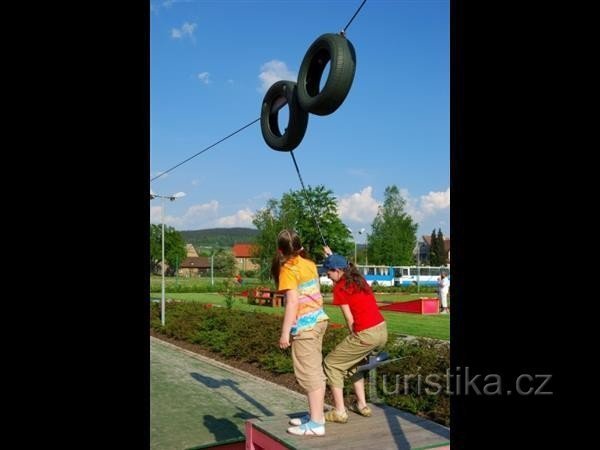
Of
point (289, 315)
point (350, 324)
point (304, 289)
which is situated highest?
point (304, 289)

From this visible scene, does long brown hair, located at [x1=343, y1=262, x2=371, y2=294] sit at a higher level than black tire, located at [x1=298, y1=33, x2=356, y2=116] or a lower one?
lower

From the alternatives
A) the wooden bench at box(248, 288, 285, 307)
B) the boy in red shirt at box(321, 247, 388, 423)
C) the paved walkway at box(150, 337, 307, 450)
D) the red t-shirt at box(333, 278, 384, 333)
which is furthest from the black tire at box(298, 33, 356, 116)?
the wooden bench at box(248, 288, 285, 307)

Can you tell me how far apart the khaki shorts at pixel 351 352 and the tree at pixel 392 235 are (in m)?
63.4

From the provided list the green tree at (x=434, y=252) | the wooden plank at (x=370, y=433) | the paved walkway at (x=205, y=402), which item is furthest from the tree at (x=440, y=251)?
the wooden plank at (x=370, y=433)

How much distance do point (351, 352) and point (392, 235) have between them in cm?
6367

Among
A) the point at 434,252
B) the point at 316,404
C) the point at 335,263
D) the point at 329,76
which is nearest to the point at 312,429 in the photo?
the point at 316,404

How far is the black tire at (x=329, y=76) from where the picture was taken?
4.91 meters

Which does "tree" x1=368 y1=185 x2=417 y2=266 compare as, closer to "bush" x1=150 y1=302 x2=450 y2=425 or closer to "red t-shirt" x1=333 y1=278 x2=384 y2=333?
"bush" x1=150 y1=302 x2=450 y2=425

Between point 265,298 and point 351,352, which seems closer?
point 351,352

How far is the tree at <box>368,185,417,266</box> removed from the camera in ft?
223

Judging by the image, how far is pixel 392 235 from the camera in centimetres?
6800

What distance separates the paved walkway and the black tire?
386 centimetres

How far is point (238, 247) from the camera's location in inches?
5591

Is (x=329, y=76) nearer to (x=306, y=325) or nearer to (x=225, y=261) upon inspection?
(x=306, y=325)
